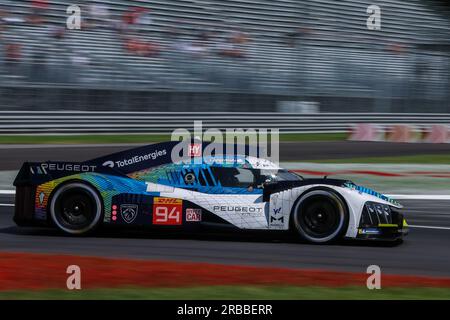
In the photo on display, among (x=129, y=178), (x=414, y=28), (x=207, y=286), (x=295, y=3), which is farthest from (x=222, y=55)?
(x=207, y=286)

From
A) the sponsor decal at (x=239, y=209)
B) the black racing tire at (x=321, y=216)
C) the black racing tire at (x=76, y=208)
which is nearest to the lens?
the black racing tire at (x=321, y=216)

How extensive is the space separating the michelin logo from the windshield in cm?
59

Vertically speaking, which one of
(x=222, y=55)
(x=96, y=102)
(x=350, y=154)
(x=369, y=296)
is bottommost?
(x=369, y=296)

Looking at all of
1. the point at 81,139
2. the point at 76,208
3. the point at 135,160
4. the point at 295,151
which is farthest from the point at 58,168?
the point at 81,139

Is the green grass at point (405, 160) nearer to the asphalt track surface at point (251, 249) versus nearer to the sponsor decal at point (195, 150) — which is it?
the asphalt track surface at point (251, 249)

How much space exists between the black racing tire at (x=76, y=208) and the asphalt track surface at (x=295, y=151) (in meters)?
6.98

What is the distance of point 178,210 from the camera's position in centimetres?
820

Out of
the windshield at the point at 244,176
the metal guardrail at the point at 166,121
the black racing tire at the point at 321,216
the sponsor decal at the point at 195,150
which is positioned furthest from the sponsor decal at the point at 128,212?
the metal guardrail at the point at 166,121

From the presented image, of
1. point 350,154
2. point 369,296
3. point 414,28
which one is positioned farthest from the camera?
point 414,28

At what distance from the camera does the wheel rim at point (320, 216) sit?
790 cm

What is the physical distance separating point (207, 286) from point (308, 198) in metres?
2.17

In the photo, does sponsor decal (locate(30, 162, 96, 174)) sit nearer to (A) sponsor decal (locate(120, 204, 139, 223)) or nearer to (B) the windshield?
(A) sponsor decal (locate(120, 204, 139, 223))

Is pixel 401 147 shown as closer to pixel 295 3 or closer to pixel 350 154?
pixel 350 154

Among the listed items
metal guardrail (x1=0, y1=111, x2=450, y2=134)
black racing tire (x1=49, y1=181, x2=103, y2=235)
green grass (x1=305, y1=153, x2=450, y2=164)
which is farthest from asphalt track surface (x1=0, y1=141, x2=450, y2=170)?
black racing tire (x1=49, y1=181, x2=103, y2=235)
